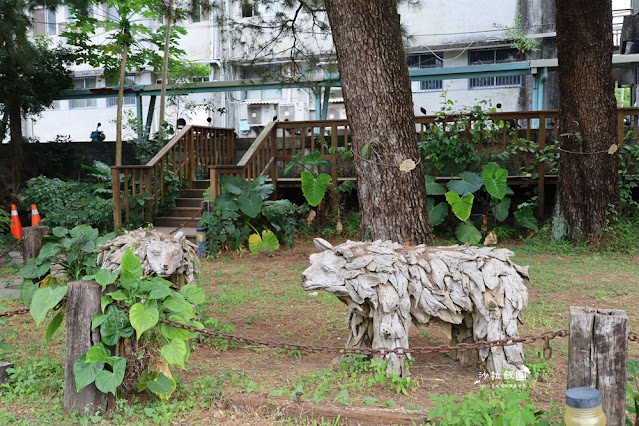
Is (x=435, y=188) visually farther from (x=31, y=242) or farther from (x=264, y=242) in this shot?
(x=31, y=242)

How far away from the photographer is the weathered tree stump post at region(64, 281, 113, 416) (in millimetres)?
3623

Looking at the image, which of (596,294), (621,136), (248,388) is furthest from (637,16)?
(248,388)

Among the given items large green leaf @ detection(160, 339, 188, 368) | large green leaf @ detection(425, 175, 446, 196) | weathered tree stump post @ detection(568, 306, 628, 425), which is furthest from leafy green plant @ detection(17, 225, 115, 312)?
large green leaf @ detection(425, 175, 446, 196)

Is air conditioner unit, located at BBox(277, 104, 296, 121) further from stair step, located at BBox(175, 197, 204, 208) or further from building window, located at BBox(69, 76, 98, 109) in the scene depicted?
stair step, located at BBox(175, 197, 204, 208)

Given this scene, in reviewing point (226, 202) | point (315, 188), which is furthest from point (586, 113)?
point (226, 202)

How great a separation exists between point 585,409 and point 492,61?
18.2 metres

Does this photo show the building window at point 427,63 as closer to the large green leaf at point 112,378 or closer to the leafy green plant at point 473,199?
the leafy green plant at point 473,199

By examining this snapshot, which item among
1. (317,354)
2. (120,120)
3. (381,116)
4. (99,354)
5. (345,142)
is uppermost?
(120,120)

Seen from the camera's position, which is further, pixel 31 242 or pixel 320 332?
pixel 31 242

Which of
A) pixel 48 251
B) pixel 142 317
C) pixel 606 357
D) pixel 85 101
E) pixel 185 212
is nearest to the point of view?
pixel 606 357

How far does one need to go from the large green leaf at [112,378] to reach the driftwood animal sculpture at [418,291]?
1211 millimetres

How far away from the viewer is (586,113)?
934 cm

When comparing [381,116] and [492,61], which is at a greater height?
[492,61]

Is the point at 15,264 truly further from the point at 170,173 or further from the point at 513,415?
the point at 513,415
